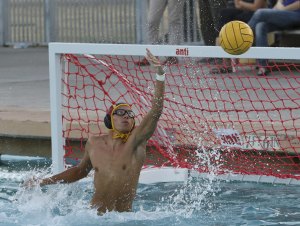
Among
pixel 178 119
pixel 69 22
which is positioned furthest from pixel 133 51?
pixel 69 22

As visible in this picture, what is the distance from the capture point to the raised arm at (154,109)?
19.9 ft

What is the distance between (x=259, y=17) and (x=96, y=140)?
474cm

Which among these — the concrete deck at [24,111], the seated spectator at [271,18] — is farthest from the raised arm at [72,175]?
the seated spectator at [271,18]

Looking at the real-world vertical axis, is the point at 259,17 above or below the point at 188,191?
above

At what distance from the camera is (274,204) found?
7285mm

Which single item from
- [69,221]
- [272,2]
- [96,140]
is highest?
[272,2]

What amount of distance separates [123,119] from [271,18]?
4.95 m

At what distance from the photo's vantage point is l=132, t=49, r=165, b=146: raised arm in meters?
6.08

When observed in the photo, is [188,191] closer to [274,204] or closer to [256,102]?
[274,204]

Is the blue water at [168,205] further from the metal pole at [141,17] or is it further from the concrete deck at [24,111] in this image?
the metal pole at [141,17]

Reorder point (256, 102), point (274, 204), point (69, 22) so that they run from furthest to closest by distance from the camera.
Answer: point (69, 22) → point (256, 102) → point (274, 204)

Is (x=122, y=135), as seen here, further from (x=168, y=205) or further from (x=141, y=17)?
(x=141, y=17)

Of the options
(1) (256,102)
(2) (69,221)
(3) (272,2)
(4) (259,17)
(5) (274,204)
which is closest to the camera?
(2) (69,221)

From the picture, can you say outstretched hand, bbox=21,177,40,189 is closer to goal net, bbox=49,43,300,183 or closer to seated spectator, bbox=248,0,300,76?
goal net, bbox=49,43,300,183
